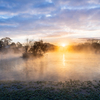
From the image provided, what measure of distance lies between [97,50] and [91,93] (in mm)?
57358

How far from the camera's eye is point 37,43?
119 feet

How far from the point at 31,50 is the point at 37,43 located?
10.1 feet

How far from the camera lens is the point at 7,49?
2085 inches

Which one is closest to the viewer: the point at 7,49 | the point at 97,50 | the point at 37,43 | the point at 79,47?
the point at 37,43

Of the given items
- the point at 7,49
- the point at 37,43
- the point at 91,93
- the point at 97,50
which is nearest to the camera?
the point at 91,93

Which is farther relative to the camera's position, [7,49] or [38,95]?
[7,49]

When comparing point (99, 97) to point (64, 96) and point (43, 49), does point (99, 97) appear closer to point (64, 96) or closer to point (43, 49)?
point (64, 96)

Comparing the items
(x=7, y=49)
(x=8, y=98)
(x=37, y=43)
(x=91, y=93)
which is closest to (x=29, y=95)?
(x=8, y=98)

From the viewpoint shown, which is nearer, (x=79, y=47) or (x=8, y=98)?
(x=8, y=98)

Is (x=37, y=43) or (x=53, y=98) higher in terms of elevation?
A: (x=37, y=43)

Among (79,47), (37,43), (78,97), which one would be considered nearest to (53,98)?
(78,97)

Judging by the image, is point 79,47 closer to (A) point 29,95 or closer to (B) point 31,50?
(B) point 31,50

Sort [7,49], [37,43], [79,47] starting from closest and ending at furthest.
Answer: [37,43] → [7,49] → [79,47]

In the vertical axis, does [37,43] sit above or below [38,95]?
above
